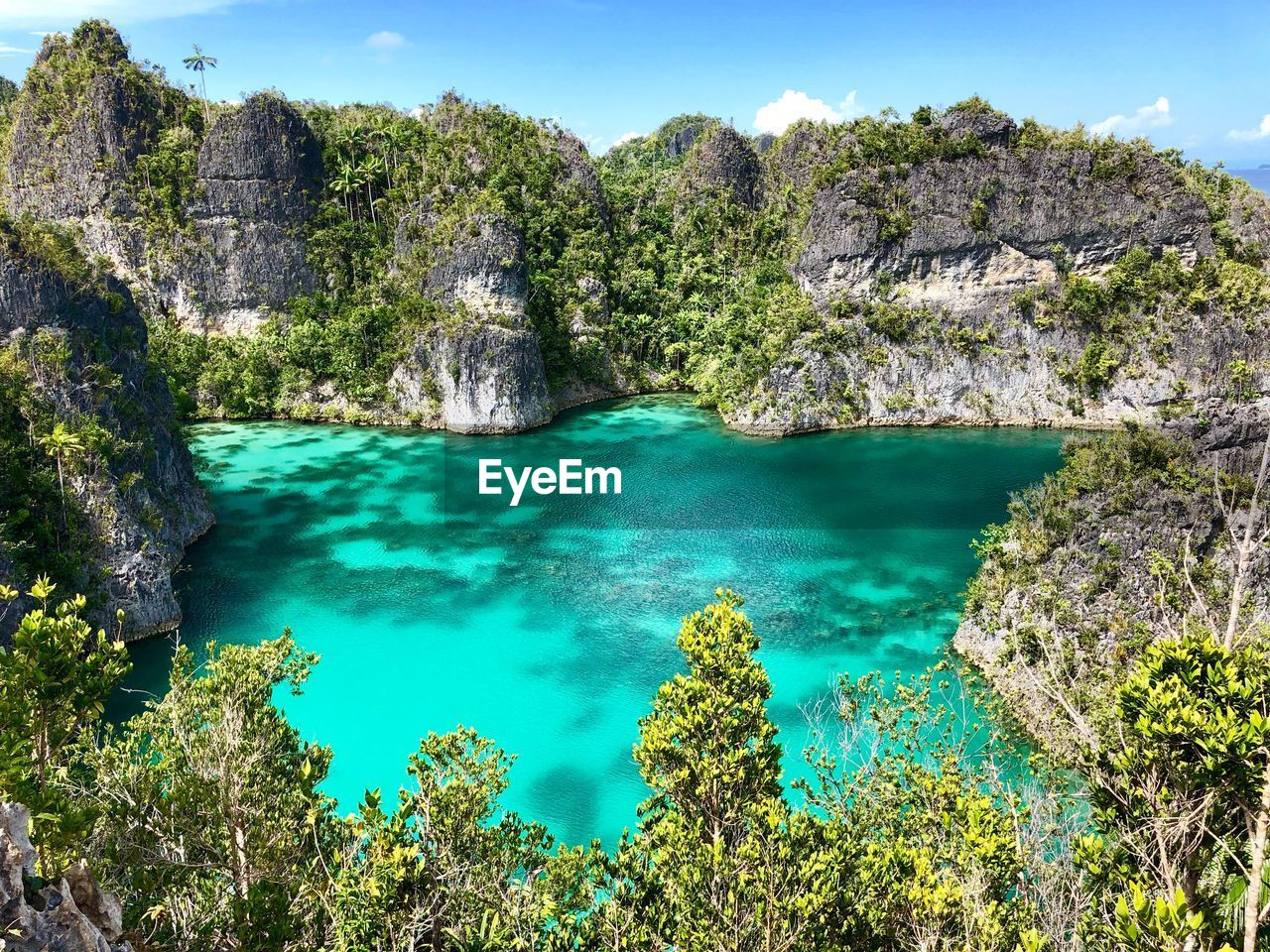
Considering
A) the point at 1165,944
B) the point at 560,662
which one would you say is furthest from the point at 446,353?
the point at 1165,944

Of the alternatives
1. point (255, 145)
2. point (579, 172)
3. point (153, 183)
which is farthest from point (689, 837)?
point (153, 183)

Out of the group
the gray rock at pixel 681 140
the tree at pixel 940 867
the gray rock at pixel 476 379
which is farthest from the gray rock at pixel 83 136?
the gray rock at pixel 681 140

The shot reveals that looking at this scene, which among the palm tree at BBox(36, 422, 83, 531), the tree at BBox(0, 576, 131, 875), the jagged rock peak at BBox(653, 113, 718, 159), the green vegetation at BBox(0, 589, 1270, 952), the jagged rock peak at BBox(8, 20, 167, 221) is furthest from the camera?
the jagged rock peak at BBox(653, 113, 718, 159)

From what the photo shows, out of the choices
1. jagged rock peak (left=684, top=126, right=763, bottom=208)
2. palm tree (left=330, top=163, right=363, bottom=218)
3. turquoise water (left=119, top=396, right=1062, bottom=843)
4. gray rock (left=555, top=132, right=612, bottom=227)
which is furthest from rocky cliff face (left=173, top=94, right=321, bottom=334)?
jagged rock peak (left=684, top=126, right=763, bottom=208)

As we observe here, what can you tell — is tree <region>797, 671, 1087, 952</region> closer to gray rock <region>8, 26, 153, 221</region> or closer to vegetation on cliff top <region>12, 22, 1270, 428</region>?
vegetation on cliff top <region>12, 22, 1270, 428</region>

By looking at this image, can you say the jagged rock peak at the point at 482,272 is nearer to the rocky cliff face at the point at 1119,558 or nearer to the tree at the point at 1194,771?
the rocky cliff face at the point at 1119,558
